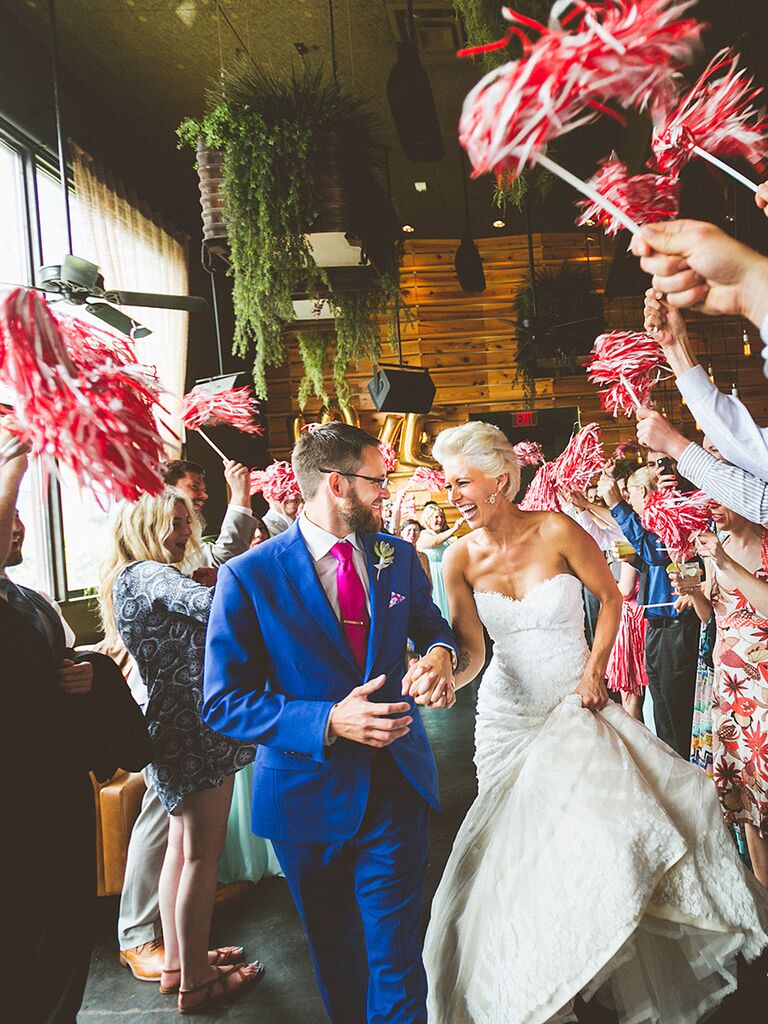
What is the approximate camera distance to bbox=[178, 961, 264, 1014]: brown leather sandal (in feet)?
8.87

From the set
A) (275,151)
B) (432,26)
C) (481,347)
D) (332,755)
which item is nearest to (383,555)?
(332,755)

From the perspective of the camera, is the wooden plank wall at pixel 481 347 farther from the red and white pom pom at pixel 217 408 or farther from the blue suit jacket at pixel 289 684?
the blue suit jacket at pixel 289 684

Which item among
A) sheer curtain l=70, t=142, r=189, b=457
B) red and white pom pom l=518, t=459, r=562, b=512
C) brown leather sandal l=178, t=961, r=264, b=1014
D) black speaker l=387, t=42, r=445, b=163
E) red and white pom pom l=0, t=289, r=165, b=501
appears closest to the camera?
red and white pom pom l=0, t=289, r=165, b=501

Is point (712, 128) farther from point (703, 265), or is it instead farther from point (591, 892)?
point (591, 892)

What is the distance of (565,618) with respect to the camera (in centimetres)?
272

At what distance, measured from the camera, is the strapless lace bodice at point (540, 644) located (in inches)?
107

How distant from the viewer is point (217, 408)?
3430mm

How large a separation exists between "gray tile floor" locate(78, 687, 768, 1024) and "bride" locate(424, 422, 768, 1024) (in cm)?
23

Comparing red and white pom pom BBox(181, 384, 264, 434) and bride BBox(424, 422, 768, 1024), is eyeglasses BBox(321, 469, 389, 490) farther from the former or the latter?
red and white pom pom BBox(181, 384, 264, 434)

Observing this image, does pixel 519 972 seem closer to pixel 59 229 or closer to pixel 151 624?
pixel 151 624


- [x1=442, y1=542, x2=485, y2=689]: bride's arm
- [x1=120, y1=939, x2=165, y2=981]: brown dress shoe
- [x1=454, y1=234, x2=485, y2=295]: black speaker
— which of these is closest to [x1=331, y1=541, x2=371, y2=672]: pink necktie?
[x1=442, y1=542, x2=485, y2=689]: bride's arm

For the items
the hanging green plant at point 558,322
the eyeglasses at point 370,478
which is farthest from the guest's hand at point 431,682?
the hanging green plant at point 558,322

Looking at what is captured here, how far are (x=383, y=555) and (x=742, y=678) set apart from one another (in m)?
1.52

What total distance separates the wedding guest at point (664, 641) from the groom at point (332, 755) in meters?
2.39
